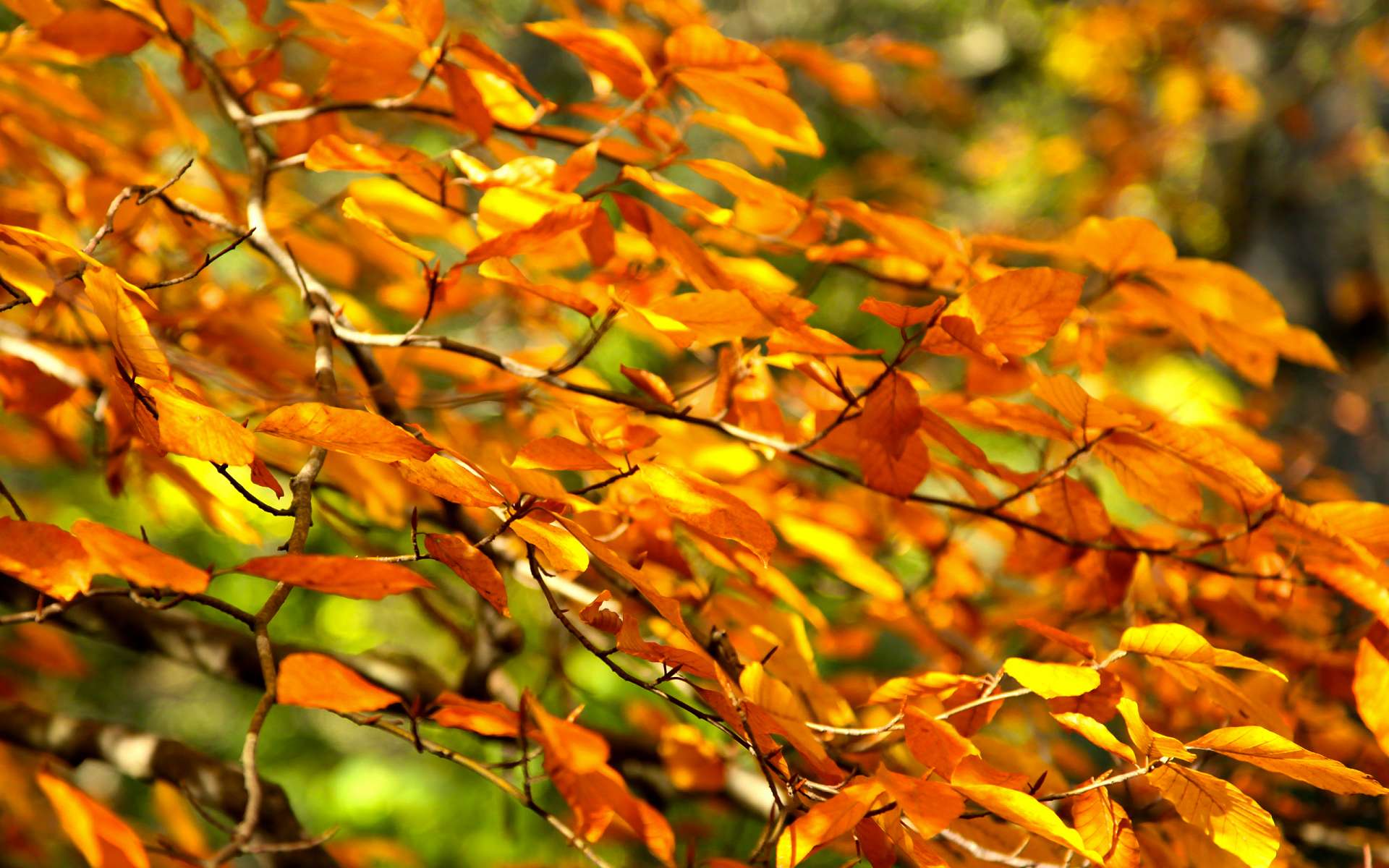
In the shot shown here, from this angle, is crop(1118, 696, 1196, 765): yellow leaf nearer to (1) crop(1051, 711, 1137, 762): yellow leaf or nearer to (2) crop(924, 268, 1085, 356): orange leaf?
(1) crop(1051, 711, 1137, 762): yellow leaf

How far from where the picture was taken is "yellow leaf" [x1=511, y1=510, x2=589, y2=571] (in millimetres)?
401

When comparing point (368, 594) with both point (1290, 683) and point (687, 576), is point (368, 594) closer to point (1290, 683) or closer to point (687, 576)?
point (687, 576)

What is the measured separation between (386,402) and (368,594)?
0.27 m

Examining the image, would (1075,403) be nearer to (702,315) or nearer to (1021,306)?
(1021,306)

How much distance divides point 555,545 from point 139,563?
15cm

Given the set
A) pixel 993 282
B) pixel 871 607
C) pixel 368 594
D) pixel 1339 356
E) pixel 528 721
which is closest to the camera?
pixel 368 594

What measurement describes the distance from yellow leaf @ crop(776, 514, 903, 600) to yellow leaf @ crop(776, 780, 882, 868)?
247 mm

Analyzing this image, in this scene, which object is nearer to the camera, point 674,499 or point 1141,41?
point 674,499

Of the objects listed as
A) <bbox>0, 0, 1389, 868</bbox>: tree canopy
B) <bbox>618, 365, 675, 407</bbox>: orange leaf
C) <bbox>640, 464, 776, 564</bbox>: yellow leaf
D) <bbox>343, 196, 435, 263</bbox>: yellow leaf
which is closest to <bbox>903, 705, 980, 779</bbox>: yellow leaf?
<bbox>0, 0, 1389, 868</bbox>: tree canopy

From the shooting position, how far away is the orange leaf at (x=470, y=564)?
41cm

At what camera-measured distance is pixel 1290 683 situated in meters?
0.82

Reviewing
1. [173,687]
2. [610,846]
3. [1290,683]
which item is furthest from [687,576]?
[173,687]

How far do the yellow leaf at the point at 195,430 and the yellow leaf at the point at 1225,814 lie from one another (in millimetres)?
414

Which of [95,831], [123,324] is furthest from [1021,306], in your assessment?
[95,831]
